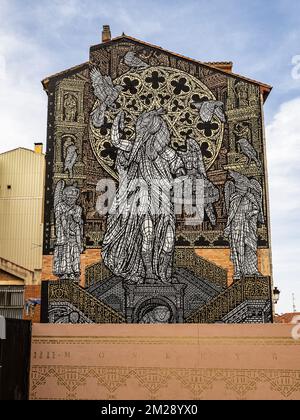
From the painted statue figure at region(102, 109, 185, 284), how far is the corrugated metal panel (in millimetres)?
7376

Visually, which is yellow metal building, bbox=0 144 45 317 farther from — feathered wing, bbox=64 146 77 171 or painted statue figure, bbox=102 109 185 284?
painted statue figure, bbox=102 109 185 284

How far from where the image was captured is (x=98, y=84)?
17844mm

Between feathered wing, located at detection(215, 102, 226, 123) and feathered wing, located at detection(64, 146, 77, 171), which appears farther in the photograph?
feathered wing, located at detection(215, 102, 226, 123)

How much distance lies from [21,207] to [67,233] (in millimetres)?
8115

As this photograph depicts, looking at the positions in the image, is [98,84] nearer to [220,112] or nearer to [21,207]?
[220,112]

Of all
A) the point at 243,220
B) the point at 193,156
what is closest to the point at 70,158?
the point at 193,156

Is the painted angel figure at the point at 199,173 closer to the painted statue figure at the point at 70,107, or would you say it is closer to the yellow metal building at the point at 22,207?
the painted statue figure at the point at 70,107

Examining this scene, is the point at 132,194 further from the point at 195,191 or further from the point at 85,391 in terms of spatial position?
the point at 85,391

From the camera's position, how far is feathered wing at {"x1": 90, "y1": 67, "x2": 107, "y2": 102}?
17719 millimetres

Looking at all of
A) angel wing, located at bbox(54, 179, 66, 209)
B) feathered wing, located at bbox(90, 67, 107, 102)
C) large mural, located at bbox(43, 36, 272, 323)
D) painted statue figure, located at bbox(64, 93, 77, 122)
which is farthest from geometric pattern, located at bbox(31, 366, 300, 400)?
feathered wing, located at bbox(90, 67, 107, 102)

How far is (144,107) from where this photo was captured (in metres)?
17.5

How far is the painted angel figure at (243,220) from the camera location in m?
16.5

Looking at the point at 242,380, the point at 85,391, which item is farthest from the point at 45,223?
the point at 242,380
